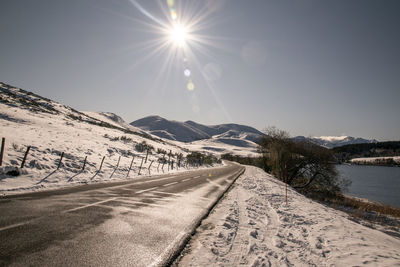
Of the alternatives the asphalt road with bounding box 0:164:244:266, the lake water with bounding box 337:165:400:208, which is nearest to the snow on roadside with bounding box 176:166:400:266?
the asphalt road with bounding box 0:164:244:266

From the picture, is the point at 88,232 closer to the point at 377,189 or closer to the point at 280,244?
the point at 280,244

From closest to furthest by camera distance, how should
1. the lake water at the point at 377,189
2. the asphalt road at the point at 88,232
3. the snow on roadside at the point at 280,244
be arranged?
the asphalt road at the point at 88,232 → the snow on roadside at the point at 280,244 → the lake water at the point at 377,189

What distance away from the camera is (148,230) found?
4734mm

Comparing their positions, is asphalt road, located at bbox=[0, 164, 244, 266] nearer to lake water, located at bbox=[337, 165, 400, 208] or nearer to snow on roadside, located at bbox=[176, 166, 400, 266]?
snow on roadside, located at bbox=[176, 166, 400, 266]

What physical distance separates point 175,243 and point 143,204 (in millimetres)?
3515

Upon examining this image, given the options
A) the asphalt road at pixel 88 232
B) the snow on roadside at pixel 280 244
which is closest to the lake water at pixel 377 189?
the snow on roadside at pixel 280 244

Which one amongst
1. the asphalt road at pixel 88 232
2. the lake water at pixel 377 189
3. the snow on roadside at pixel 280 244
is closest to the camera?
the asphalt road at pixel 88 232

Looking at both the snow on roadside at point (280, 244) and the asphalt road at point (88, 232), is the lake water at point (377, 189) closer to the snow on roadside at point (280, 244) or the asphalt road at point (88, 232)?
the snow on roadside at point (280, 244)

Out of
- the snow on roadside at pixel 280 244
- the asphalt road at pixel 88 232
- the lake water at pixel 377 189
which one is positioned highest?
the lake water at pixel 377 189

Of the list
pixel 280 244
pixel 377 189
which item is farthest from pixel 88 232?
pixel 377 189

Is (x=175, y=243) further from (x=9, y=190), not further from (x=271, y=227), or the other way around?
(x=9, y=190)

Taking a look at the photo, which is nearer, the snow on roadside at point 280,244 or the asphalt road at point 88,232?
the asphalt road at point 88,232

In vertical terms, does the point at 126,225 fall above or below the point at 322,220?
below

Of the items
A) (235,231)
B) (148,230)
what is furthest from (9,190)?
(235,231)
